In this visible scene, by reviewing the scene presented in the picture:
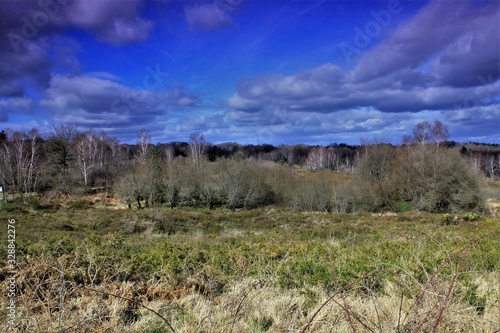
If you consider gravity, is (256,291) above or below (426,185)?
above

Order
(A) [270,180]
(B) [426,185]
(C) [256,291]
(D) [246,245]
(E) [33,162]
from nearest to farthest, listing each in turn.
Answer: (C) [256,291]
(D) [246,245]
(B) [426,185]
(A) [270,180]
(E) [33,162]

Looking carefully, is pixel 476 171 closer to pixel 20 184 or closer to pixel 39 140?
pixel 20 184

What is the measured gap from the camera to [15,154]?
5181 cm

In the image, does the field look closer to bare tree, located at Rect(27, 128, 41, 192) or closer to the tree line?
the tree line

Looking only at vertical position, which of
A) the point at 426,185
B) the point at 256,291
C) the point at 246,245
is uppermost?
the point at 256,291

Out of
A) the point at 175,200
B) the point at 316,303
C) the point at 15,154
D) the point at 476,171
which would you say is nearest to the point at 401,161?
the point at 476,171

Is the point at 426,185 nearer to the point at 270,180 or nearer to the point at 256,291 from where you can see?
the point at 270,180

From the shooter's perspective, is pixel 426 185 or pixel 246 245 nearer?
pixel 246 245

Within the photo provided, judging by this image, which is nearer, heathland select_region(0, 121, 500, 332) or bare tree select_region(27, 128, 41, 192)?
heathland select_region(0, 121, 500, 332)

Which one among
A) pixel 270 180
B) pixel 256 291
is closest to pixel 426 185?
pixel 270 180

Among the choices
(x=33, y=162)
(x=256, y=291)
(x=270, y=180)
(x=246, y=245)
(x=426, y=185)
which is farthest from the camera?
(x=33, y=162)

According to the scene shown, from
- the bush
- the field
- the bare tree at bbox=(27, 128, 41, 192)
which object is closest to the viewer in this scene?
the field

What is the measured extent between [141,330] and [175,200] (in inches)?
1629

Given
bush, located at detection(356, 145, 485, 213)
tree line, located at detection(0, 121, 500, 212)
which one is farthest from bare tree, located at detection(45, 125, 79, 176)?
bush, located at detection(356, 145, 485, 213)
